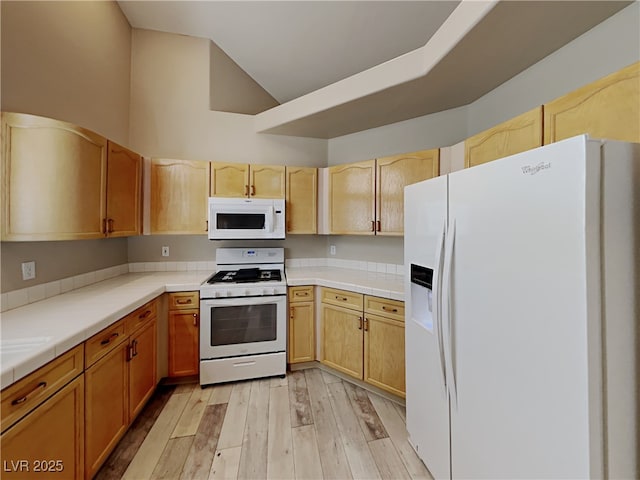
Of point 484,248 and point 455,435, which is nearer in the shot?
point 484,248

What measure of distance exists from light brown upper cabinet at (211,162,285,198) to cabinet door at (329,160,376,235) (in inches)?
22.3

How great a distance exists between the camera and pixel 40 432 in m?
1.06

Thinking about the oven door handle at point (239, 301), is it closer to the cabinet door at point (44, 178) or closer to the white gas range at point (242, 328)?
the white gas range at point (242, 328)

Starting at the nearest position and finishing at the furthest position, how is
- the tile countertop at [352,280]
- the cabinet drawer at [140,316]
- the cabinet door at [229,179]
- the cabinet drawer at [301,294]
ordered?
the cabinet drawer at [140,316] → the tile countertop at [352,280] → the cabinet drawer at [301,294] → the cabinet door at [229,179]

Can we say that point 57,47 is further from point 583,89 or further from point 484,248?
point 583,89

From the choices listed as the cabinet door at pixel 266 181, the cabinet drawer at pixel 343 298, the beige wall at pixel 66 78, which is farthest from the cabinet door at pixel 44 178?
the cabinet drawer at pixel 343 298

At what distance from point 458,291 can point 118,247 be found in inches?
115

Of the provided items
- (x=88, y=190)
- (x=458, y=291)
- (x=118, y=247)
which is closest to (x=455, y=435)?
(x=458, y=291)

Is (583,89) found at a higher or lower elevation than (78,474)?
higher

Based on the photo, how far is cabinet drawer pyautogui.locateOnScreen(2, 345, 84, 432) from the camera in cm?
94

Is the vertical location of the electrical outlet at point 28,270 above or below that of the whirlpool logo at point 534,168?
below

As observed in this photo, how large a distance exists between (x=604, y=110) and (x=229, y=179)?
264cm

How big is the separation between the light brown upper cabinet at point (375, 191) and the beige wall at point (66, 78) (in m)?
2.12

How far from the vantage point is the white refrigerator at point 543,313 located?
0.73m
